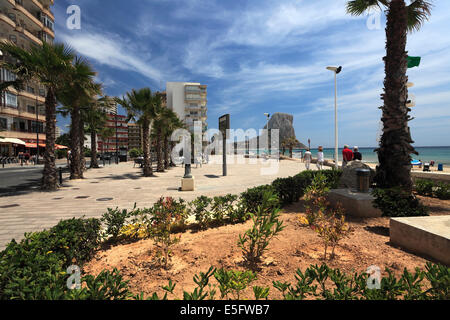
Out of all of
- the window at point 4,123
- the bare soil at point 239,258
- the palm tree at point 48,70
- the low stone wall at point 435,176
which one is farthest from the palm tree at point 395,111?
the window at point 4,123

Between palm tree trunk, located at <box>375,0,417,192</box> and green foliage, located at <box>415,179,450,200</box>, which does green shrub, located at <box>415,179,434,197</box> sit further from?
palm tree trunk, located at <box>375,0,417,192</box>

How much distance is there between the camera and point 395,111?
6551mm

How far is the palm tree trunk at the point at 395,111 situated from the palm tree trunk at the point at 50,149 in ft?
49.6

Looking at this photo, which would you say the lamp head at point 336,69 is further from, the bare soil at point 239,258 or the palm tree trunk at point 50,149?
the palm tree trunk at point 50,149

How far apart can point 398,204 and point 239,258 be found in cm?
378

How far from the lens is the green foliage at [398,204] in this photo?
166 inches

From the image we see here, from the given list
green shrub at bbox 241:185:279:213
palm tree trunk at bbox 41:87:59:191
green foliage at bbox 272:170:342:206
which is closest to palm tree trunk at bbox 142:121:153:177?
palm tree trunk at bbox 41:87:59:191

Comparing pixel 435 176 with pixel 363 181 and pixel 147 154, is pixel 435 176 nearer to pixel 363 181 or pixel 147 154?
pixel 363 181

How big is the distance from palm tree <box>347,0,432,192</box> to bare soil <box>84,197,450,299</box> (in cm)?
307

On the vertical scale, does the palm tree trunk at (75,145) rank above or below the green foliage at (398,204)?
above

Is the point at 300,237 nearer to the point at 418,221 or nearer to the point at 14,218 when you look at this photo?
the point at 418,221

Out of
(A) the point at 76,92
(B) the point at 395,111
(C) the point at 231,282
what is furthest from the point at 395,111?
(A) the point at 76,92
